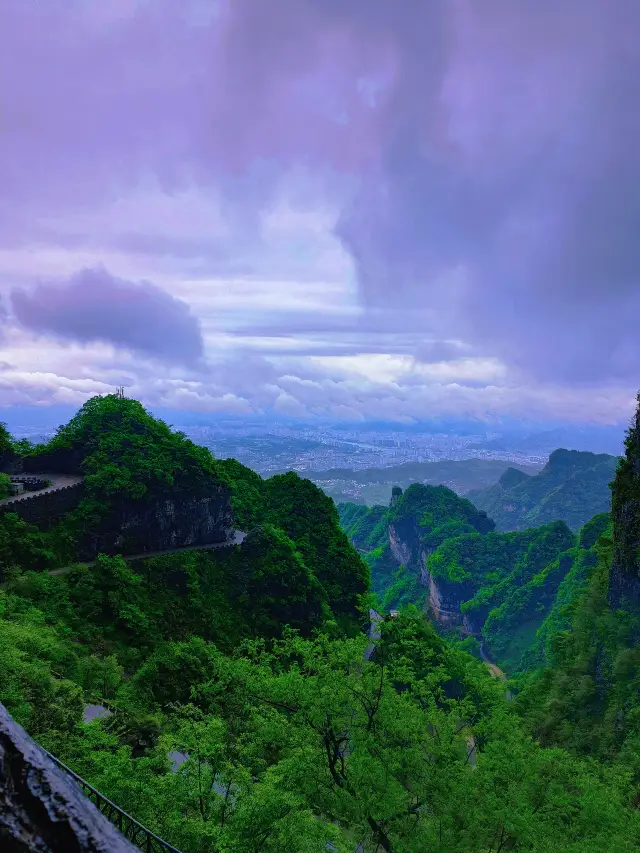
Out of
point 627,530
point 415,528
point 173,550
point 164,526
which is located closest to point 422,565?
point 415,528

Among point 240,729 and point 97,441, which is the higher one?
point 97,441

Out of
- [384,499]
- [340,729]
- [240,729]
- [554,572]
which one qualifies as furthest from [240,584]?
[384,499]

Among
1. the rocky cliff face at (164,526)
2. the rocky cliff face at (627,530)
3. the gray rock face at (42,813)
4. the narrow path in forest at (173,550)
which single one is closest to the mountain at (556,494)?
the rocky cliff face at (627,530)

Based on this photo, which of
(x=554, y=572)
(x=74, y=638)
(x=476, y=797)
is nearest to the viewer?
(x=476, y=797)

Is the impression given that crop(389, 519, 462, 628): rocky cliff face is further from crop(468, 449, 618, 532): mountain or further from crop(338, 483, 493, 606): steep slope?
crop(468, 449, 618, 532): mountain

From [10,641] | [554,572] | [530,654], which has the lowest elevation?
[530,654]

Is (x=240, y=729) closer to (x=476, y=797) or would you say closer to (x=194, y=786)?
(x=194, y=786)

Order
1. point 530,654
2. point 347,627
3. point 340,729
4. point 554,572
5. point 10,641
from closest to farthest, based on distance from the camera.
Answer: point 340,729 → point 10,641 → point 347,627 → point 530,654 → point 554,572

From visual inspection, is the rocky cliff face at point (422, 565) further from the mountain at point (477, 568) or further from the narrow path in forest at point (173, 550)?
the narrow path in forest at point (173, 550)
